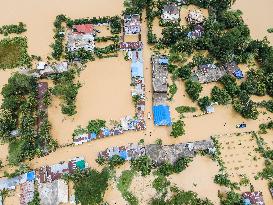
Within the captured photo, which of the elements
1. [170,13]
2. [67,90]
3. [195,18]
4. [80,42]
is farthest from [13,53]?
[195,18]

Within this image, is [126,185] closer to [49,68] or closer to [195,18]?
[49,68]

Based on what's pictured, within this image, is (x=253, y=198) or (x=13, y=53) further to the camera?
(x=13, y=53)

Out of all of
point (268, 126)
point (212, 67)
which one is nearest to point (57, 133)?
point (212, 67)

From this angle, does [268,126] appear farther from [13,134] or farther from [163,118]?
[13,134]

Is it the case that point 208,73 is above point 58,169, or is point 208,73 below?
above

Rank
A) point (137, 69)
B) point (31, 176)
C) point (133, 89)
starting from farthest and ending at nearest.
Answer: point (137, 69) → point (133, 89) → point (31, 176)

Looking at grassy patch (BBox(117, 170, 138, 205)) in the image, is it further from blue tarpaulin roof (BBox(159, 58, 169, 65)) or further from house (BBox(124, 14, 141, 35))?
house (BBox(124, 14, 141, 35))
